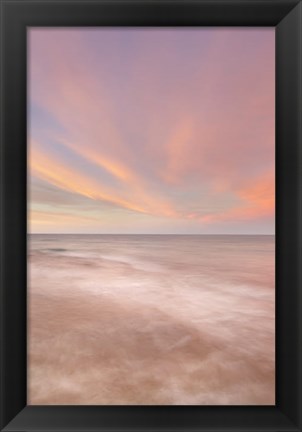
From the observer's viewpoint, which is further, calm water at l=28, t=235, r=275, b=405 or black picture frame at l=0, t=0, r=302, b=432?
calm water at l=28, t=235, r=275, b=405

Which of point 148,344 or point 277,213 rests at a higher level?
point 277,213

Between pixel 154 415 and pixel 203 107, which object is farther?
pixel 203 107

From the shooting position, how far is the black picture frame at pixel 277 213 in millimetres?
553

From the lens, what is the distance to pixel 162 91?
1.51m

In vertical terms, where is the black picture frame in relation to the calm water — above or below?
above

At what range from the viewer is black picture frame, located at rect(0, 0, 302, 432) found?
553 millimetres

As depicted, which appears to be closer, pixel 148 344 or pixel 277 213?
pixel 277 213

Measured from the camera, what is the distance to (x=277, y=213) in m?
0.57

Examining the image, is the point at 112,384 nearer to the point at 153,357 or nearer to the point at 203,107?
the point at 153,357

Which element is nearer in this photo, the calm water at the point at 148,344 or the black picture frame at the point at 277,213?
the black picture frame at the point at 277,213

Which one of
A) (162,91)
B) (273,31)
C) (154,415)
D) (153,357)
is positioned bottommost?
(153,357)

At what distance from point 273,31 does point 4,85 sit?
2.36 ft

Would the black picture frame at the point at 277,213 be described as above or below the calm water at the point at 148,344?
above

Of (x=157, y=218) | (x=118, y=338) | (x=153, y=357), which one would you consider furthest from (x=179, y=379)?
(x=157, y=218)
